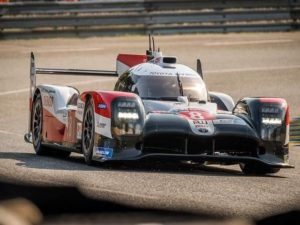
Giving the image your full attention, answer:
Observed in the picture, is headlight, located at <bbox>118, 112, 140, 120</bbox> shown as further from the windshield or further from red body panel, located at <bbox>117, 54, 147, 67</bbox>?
red body panel, located at <bbox>117, 54, 147, 67</bbox>

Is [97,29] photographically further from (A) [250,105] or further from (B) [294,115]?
(A) [250,105]

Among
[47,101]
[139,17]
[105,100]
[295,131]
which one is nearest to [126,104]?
[105,100]

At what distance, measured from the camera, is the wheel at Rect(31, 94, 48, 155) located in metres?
12.7

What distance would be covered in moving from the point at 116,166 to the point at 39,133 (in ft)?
7.22

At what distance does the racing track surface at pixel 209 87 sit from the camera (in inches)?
292

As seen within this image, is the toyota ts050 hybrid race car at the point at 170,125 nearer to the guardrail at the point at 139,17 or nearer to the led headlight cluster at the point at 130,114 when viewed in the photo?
the led headlight cluster at the point at 130,114

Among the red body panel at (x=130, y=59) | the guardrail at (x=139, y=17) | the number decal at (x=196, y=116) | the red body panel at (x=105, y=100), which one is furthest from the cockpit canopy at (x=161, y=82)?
the guardrail at (x=139, y=17)

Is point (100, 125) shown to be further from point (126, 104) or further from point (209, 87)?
point (209, 87)

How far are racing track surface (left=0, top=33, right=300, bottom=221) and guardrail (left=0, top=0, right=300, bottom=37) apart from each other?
387 millimetres

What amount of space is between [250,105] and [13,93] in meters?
11.8

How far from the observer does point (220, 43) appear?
31.1m

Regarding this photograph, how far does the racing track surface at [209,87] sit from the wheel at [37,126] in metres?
0.17

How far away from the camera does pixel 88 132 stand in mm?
11031

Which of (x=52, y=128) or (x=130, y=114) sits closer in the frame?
(x=130, y=114)
